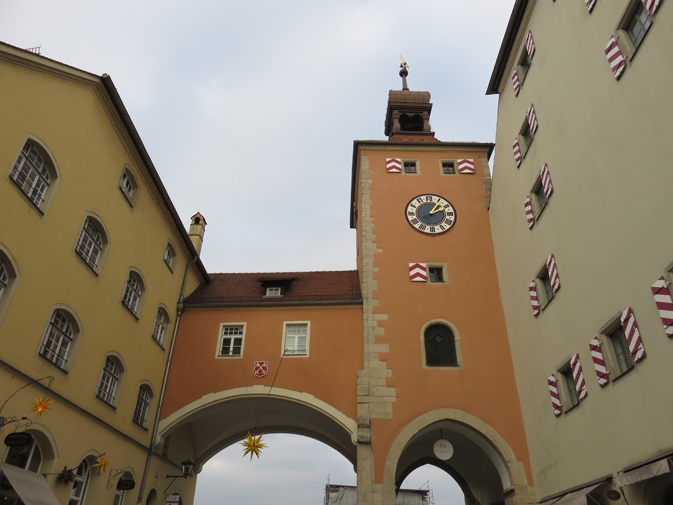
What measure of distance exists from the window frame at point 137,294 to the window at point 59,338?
6.77ft

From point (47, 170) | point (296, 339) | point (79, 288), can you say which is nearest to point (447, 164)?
point (296, 339)

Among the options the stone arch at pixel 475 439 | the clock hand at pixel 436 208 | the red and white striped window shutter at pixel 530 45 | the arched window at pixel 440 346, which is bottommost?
the stone arch at pixel 475 439

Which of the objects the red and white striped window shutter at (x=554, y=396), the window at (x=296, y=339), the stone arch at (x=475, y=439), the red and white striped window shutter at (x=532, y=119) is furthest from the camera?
the window at (x=296, y=339)

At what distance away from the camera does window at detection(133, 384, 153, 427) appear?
14.4 m

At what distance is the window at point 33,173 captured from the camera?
9.95 m

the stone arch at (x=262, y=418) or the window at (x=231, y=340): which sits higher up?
the window at (x=231, y=340)

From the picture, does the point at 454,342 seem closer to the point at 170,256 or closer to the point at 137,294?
the point at 137,294

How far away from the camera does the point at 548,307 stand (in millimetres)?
12570

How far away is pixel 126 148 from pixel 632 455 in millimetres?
12925

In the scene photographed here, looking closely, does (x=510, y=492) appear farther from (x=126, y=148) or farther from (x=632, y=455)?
(x=126, y=148)

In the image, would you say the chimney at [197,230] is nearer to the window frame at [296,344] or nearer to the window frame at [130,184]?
the window frame at [296,344]

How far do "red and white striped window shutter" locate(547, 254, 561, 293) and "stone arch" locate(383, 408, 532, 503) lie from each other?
14.2ft

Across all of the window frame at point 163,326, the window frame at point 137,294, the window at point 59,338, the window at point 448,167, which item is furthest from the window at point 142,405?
the window at point 448,167

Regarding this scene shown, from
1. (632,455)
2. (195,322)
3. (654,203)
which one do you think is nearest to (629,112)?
(654,203)
